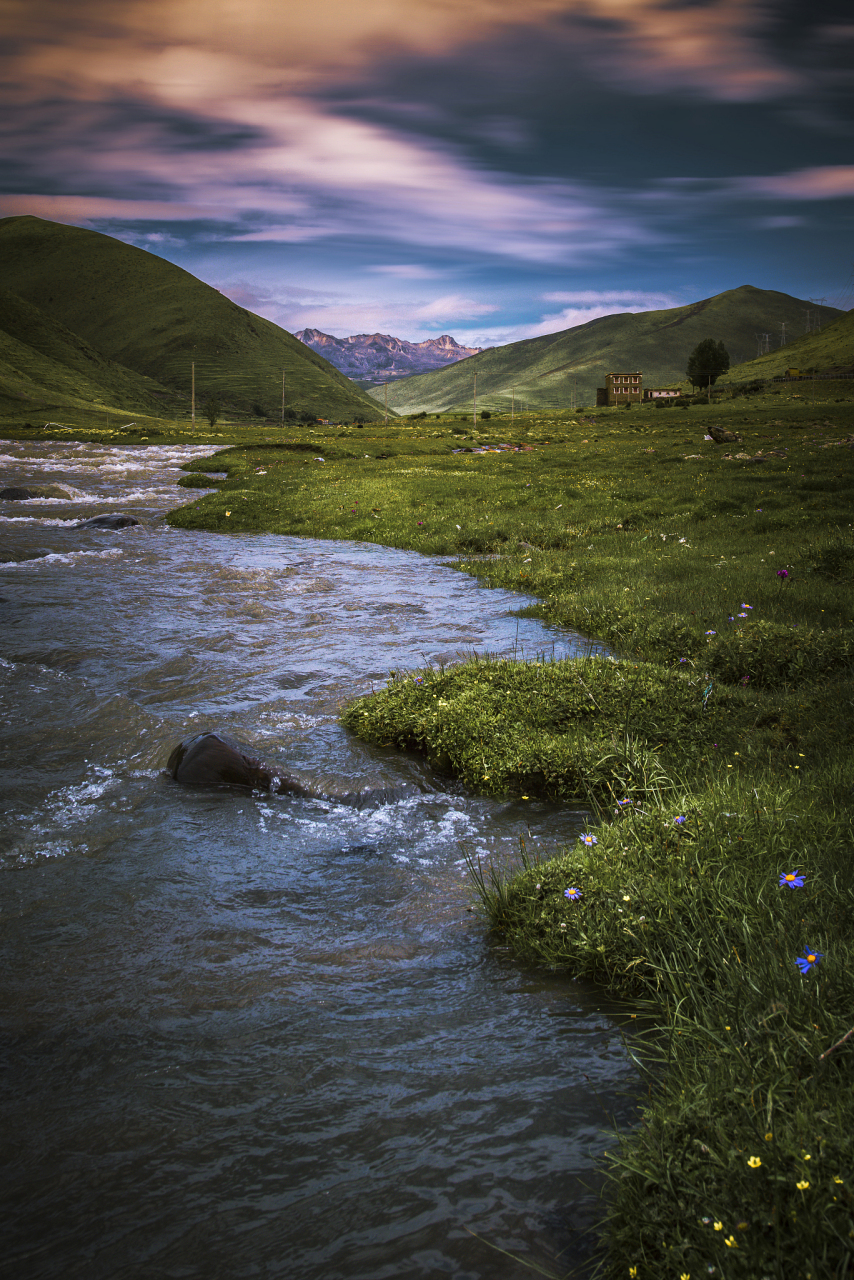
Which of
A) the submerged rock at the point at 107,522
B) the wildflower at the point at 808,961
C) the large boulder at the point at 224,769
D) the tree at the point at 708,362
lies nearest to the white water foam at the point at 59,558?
the submerged rock at the point at 107,522

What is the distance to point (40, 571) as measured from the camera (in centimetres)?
1947

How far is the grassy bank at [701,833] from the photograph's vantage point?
3.04 metres

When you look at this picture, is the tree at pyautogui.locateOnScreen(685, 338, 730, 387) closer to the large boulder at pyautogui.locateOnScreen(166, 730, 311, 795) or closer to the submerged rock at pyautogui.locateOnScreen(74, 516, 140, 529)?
the submerged rock at pyautogui.locateOnScreen(74, 516, 140, 529)

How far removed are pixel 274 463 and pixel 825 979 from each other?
51043 millimetres

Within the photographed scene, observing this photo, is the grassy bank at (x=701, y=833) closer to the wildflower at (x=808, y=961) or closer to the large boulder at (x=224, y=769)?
the wildflower at (x=808, y=961)

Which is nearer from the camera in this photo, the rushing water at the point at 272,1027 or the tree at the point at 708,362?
the rushing water at the point at 272,1027

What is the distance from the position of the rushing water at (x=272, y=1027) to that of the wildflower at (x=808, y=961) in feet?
3.75

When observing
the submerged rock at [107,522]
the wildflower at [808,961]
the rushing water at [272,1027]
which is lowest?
the rushing water at [272,1027]

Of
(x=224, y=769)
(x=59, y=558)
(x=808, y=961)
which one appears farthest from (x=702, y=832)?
→ (x=59, y=558)

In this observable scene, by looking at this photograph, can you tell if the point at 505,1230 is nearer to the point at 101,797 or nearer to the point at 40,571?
the point at 101,797

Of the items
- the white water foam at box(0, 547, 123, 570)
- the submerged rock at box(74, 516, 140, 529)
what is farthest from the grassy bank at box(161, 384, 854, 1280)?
the submerged rock at box(74, 516, 140, 529)

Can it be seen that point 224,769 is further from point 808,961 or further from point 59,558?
point 59,558

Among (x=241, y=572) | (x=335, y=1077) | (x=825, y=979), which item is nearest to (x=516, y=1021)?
(x=335, y=1077)

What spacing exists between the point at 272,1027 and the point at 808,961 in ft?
10.1
